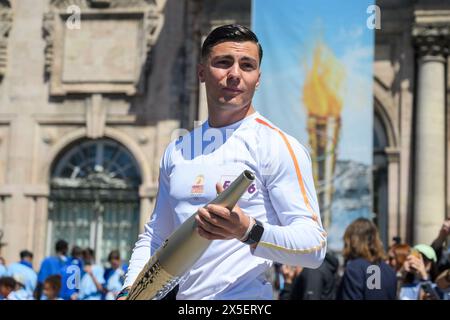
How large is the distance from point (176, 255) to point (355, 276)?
3999mm

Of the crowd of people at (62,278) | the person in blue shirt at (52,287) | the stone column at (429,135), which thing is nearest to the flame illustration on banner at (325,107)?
the stone column at (429,135)

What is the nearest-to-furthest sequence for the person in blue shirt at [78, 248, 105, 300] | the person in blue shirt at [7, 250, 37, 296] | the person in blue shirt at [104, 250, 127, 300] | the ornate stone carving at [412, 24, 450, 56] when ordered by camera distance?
the person in blue shirt at [7, 250, 37, 296] → the person in blue shirt at [78, 248, 105, 300] → the person in blue shirt at [104, 250, 127, 300] → the ornate stone carving at [412, 24, 450, 56]

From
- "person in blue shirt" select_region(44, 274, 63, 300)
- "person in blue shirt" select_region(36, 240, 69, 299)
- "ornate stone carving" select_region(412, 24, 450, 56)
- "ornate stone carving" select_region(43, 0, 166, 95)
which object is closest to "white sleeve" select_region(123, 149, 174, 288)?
"person in blue shirt" select_region(44, 274, 63, 300)

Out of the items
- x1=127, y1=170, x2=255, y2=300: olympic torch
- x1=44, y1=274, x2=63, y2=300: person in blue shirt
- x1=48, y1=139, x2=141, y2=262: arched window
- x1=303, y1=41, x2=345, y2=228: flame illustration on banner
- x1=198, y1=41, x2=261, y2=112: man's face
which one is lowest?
x1=44, y1=274, x2=63, y2=300: person in blue shirt

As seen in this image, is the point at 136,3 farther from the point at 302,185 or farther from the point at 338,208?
the point at 302,185

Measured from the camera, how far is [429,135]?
16.9 m

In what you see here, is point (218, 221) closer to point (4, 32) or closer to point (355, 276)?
point (355, 276)

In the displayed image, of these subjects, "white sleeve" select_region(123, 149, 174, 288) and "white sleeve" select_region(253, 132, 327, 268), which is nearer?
"white sleeve" select_region(253, 132, 327, 268)

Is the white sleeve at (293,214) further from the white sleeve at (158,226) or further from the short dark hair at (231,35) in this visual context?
the white sleeve at (158,226)

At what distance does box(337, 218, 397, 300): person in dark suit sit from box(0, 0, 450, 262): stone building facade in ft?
38.8

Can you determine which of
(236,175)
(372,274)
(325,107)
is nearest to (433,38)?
(325,107)

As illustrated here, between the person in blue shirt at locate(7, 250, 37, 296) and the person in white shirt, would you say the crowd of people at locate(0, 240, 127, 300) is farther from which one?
the person in white shirt

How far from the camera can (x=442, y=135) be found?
17.0m

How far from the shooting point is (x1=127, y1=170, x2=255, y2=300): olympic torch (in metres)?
2.06
